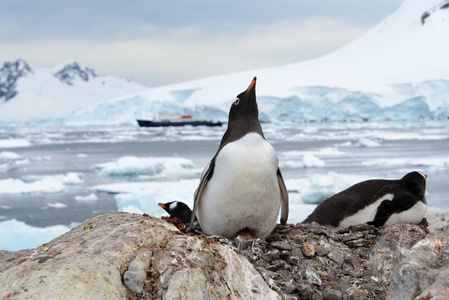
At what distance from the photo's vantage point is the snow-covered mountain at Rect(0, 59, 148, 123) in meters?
124

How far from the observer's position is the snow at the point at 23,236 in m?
5.81

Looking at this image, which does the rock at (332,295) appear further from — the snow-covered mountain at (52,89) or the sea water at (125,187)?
the snow-covered mountain at (52,89)

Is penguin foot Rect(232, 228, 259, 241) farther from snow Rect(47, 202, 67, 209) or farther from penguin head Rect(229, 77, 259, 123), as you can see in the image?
snow Rect(47, 202, 67, 209)

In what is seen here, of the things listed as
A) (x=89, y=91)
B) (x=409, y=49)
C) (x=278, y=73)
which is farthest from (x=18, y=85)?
(x=409, y=49)

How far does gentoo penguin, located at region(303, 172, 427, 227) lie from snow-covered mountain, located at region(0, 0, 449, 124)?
35762 millimetres

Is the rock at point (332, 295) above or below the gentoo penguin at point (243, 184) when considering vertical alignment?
below

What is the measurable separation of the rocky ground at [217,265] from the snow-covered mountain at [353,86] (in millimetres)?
36769

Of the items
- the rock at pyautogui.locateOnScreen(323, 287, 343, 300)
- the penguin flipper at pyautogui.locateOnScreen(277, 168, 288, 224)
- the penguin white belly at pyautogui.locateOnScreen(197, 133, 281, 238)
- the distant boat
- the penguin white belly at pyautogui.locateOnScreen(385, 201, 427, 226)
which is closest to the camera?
the rock at pyautogui.locateOnScreen(323, 287, 343, 300)

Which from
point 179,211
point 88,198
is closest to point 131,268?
point 179,211

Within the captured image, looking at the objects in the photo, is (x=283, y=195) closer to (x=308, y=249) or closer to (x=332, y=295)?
Answer: (x=308, y=249)

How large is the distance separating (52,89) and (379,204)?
144488 mm

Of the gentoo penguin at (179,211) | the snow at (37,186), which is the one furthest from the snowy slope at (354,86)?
the gentoo penguin at (179,211)

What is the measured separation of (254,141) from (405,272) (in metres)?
1.03

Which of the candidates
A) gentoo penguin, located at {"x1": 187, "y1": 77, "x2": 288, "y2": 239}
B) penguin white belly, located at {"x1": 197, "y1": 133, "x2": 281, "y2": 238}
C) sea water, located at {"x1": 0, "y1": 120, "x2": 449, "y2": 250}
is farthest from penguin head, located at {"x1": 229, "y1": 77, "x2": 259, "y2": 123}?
sea water, located at {"x1": 0, "y1": 120, "x2": 449, "y2": 250}
